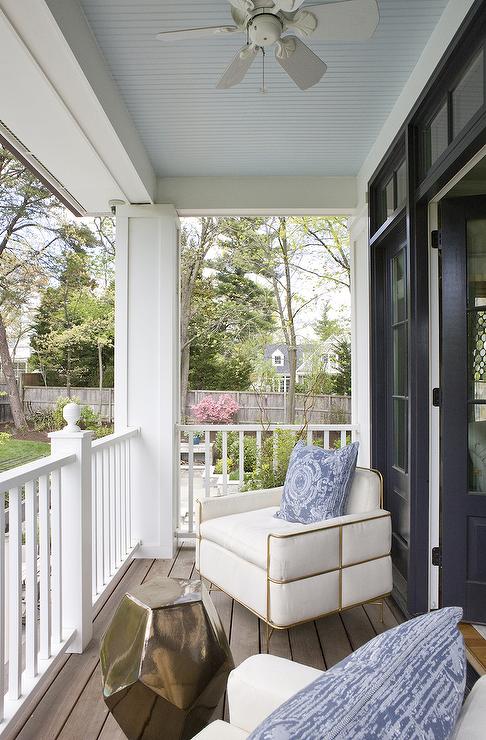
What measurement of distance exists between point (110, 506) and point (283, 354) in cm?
433

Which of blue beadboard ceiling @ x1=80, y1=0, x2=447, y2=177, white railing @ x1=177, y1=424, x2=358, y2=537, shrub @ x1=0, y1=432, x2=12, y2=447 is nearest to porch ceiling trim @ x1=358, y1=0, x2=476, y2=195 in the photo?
blue beadboard ceiling @ x1=80, y1=0, x2=447, y2=177

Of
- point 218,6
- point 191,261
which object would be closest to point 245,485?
point 218,6

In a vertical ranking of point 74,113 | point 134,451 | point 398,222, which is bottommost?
point 134,451

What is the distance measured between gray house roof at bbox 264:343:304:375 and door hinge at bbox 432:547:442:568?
4666 mm

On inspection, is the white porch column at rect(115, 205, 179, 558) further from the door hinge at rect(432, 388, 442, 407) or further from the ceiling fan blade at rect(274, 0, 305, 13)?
the ceiling fan blade at rect(274, 0, 305, 13)

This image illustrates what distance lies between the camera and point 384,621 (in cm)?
274

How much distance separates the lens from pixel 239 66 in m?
2.02

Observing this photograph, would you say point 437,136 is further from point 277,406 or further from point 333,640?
point 277,406

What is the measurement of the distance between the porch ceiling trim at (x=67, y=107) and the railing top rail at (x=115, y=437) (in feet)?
5.12

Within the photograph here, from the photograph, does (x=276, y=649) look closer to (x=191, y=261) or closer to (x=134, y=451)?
(x=134, y=451)

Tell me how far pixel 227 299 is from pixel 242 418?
5.47 feet

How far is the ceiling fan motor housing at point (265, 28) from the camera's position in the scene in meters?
1.81

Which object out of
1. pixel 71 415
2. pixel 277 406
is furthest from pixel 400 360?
pixel 277 406

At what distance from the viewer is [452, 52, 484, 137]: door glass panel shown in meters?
1.92
